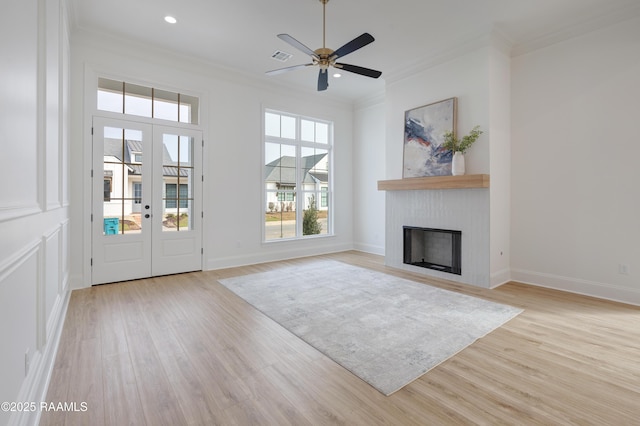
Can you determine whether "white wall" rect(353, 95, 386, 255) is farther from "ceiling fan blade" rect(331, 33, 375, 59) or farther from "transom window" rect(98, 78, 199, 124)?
"transom window" rect(98, 78, 199, 124)

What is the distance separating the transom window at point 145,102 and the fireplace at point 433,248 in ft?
13.7

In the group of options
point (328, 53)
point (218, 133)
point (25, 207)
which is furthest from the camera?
point (218, 133)

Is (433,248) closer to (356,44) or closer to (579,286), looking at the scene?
(579,286)

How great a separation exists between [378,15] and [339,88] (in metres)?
2.49

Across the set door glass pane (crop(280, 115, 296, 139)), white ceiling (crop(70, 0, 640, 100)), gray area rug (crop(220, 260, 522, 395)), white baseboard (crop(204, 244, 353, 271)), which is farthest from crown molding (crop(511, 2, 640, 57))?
white baseboard (crop(204, 244, 353, 271))

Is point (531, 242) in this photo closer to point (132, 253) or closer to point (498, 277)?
point (498, 277)

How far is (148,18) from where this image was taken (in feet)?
12.6

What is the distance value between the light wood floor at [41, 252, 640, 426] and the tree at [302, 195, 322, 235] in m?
3.49

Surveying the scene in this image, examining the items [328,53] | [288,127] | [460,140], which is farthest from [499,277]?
[288,127]

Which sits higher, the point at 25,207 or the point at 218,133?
the point at 218,133

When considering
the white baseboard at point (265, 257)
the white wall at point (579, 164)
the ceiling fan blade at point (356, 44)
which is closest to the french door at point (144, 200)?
the white baseboard at point (265, 257)

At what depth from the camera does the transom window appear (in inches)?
171

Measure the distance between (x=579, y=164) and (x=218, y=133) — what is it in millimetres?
5376

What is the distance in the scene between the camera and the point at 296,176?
6.43 m
